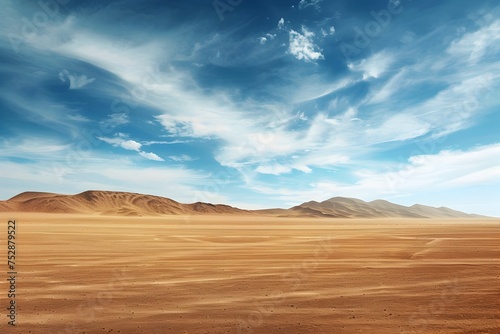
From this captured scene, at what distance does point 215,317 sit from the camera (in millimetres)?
10930

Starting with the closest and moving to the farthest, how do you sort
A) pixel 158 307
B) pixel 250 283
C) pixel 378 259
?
pixel 158 307
pixel 250 283
pixel 378 259

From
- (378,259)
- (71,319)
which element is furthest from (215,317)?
(378,259)

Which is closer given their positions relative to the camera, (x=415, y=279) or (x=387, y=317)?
(x=387, y=317)

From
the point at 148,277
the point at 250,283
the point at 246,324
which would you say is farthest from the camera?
the point at 148,277

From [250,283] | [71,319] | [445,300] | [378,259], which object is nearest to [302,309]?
[250,283]

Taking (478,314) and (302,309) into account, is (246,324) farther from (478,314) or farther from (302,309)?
(478,314)

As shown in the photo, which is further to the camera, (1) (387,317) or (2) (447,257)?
(2) (447,257)

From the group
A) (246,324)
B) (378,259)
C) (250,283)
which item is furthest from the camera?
(378,259)

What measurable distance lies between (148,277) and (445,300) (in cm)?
1230

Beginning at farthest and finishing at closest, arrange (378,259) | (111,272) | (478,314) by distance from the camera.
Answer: (378,259), (111,272), (478,314)

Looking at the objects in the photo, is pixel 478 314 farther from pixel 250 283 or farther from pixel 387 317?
pixel 250 283

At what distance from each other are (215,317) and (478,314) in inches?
315

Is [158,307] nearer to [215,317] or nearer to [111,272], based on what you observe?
[215,317]

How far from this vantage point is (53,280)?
1622cm
